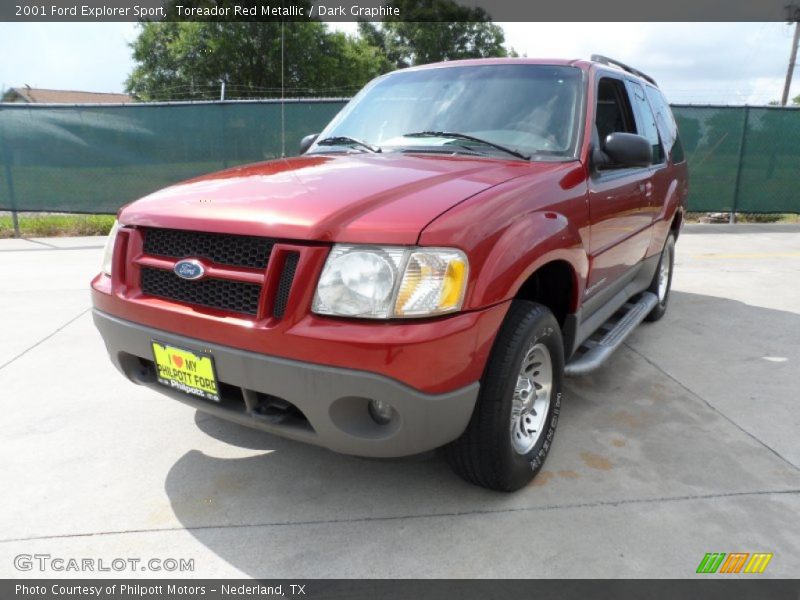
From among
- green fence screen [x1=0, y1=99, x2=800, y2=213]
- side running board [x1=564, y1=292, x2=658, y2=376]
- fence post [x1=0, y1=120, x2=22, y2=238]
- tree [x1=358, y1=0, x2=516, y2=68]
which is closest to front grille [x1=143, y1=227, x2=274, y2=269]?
side running board [x1=564, y1=292, x2=658, y2=376]

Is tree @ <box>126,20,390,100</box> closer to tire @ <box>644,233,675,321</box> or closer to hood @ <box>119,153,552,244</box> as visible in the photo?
tire @ <box>644,233,675,321</box>

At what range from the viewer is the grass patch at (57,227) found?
956cm

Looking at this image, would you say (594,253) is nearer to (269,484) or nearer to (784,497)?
(784,497)

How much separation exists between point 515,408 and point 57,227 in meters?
9.43

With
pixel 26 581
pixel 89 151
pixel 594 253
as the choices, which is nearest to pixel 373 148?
pixel 594 253

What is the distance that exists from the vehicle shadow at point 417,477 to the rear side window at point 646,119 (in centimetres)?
183

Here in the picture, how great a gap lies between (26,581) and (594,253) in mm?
2765

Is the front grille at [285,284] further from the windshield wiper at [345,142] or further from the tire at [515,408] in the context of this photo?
the windshield wiper at [345,142]

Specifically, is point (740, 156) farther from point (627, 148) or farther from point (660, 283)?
point (627, 148)

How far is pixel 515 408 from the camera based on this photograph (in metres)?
2.52

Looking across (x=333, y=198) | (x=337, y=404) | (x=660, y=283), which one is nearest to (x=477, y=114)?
(x=333, y=198)

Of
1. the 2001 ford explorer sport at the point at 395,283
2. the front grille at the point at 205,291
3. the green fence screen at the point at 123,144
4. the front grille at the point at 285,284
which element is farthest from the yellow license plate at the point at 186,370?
the green fence screen at the point at 123,144

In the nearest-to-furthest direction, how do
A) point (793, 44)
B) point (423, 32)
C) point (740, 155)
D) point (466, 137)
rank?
point (466, 137)
point (740, 155)
point (793, 44)
point (423, 32)

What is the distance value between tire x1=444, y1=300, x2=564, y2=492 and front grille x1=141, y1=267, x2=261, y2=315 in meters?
0.90
